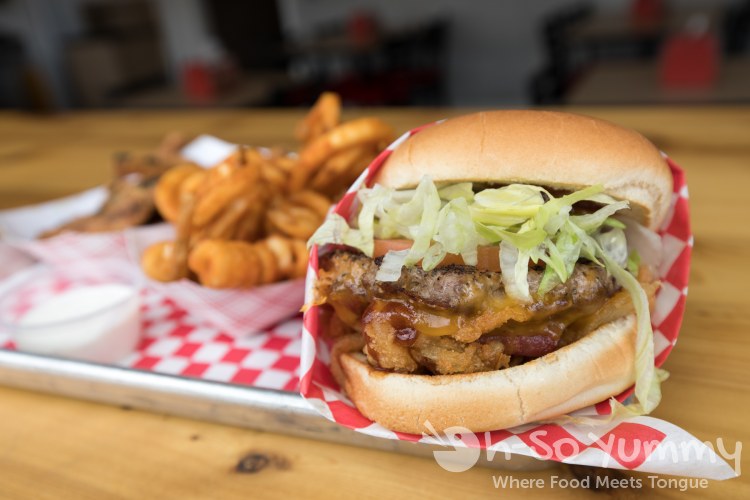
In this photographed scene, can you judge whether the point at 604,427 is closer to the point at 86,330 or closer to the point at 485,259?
the point at 485,259

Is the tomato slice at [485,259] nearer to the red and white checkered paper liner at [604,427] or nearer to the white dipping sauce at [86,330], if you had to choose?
the red and white checkered paper liner at [604,427]

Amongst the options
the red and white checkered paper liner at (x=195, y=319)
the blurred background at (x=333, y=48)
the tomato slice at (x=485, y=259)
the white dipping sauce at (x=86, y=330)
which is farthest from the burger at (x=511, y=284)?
the blurred background at (x=333, y=48)

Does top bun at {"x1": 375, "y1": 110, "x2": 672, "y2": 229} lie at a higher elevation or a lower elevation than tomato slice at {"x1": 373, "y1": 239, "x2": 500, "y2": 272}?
higher

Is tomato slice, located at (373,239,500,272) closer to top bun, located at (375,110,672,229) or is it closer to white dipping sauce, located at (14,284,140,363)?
top bun, located at (375,110,672,229)

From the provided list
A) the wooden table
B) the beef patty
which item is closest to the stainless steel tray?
the wooden table

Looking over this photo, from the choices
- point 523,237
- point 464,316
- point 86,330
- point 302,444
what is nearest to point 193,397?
point 302,444
